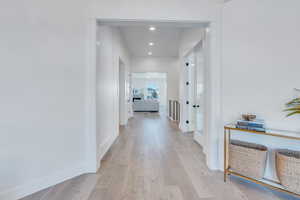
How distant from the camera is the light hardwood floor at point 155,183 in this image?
171cm

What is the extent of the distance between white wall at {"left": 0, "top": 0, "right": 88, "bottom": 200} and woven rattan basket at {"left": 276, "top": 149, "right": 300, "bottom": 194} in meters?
2.38

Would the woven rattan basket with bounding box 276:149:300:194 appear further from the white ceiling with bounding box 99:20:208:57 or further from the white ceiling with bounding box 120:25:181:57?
the white ceiling with bounding box 120:25:181:57

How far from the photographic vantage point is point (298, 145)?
1733mm

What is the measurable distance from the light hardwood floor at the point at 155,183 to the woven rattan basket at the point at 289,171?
242 millimetres

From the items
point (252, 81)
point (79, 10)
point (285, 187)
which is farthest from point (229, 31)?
point (79, 10)

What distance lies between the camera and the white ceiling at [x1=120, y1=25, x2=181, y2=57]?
4.56m

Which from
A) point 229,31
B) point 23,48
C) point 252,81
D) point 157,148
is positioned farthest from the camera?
point 157,148

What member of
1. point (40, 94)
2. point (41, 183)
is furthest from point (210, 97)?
point (41, 183)

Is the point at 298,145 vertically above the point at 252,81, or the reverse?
the point at 252,81

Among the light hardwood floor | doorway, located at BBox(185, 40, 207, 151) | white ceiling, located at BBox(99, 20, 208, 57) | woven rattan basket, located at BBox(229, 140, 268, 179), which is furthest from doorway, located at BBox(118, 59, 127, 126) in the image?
woven rattan basket, located at BBox(229, 140, 268, 179)

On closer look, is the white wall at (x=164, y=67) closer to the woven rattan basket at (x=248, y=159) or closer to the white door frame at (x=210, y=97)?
the white door frame at (x=210, y=97)

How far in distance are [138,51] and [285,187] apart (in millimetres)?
6361

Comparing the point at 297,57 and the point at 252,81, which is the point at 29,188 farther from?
the point at 297,57

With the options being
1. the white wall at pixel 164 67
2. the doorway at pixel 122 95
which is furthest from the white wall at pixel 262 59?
the white wall at pixel 164 67
